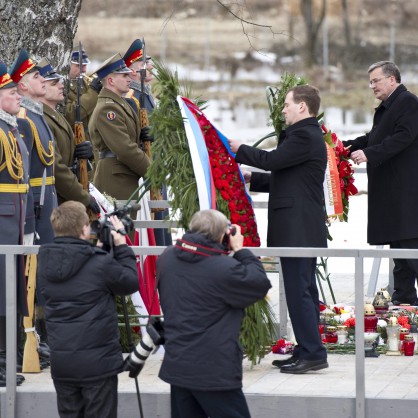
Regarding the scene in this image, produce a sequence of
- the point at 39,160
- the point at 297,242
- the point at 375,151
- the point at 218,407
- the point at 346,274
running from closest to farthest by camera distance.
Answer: the point at 218,407 < the point at 297,242 < the point at 39,160 < the point at 375,151 < the point at 346,274

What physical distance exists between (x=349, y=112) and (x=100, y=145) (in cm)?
2455

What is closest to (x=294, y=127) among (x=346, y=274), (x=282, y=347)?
(x=282, y=347)

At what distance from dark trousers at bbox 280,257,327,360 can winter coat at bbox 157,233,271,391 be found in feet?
4.76

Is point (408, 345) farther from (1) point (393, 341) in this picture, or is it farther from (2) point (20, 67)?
(2) point (20, 67)

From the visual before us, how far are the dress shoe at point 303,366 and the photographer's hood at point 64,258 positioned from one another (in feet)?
5.34

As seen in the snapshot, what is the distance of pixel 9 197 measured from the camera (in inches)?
273

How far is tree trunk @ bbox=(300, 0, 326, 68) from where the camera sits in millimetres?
37594

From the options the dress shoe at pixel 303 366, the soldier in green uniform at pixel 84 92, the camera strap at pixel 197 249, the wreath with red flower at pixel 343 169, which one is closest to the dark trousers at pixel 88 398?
the camera strap at pixel 197 249

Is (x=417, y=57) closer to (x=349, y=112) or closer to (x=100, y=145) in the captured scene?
(x=349, y=112)

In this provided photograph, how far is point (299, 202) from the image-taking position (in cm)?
691

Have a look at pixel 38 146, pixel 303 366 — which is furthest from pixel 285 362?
pixel 38 146

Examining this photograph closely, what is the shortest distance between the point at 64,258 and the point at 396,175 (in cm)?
348

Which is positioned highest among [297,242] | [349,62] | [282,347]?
[349,62]

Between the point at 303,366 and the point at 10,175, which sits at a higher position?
the point at 10,175
